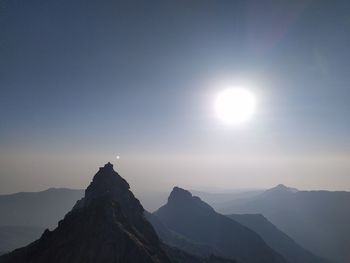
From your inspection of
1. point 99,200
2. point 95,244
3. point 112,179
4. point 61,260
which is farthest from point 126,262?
point 112,179

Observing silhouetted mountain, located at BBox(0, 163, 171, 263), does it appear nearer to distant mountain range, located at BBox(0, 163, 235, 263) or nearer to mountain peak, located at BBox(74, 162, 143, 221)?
distant mountain range, located at BBox(0, 163, 235, 263)

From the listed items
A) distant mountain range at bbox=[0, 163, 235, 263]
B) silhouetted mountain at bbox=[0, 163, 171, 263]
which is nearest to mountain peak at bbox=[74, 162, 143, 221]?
distant mountain range at bbox=[0, 163, 235, 263]

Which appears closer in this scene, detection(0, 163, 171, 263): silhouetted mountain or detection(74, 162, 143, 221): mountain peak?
detection(0, 163, 171, 263): silhouetted mountain

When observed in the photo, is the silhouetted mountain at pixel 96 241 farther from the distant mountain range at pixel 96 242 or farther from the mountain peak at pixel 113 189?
the mountain peak at pixel 113 189

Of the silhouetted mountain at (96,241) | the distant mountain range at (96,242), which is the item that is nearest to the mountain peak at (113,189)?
the distant mountain range at (96,242)

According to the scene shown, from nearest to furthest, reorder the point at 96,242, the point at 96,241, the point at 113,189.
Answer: the point at 96,242 → the point at 96,241 → the point at 113,189

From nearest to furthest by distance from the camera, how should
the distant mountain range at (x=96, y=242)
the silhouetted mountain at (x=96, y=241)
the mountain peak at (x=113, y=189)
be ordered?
the distant mountain range at (x=96, y=242) < the silhouetted mountain at (x=96, y=241) < the mountain peak at (x=113, y=189)

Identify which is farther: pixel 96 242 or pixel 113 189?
pixel 113 189

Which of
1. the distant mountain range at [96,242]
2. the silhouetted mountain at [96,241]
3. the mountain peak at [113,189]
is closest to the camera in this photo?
the distant mountain range at [96,242]

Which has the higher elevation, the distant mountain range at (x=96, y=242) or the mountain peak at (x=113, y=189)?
the mountain peak at (x=113, y=189)

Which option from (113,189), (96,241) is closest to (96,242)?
(96,241)

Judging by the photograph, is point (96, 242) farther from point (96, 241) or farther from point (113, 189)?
point (113, 189)
